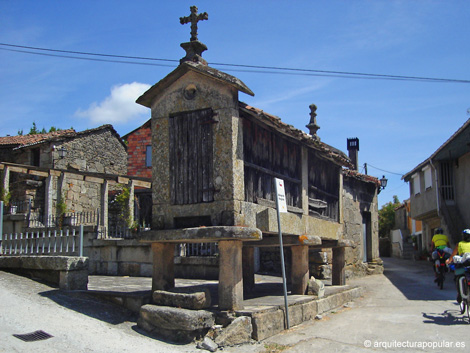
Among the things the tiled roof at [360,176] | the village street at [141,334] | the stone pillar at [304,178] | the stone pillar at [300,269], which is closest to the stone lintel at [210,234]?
the village street at [141,334]

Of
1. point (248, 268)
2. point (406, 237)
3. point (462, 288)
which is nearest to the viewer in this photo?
point (462, 288)

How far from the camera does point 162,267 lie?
278 inches

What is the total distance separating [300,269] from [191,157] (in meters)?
2.99

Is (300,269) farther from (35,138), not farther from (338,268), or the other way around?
(35,138)

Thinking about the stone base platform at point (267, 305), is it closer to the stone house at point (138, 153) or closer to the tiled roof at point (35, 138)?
the tiled roof at point (35, 138)

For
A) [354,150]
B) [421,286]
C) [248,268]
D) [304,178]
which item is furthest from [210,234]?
[354,150]

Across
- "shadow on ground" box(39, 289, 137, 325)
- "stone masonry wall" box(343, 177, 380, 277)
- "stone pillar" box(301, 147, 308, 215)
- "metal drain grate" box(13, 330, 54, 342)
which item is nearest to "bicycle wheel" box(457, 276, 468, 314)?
"stone pillar" box(301, 147, 308, 215)

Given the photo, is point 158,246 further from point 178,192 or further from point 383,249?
point 383,249

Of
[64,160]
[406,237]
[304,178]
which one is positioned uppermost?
[64,160]

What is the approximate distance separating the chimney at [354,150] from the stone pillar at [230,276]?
1222cm

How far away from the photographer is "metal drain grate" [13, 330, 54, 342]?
5.17 m

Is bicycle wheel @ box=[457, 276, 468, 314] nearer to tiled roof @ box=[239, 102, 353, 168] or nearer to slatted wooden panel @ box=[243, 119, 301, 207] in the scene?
slatted wooden panel @ box=[243, 119, 301, 207]

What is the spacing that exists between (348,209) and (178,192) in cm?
866

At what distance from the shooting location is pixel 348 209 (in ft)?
47.4
